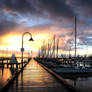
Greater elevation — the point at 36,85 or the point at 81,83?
the point at 36,85

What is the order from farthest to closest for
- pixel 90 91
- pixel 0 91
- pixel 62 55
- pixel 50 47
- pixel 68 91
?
pixel 62 55 < pixel 50 47 < pixel 90 91 < pixel 68 91 < pixel 0 91

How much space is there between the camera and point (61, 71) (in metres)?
38.8

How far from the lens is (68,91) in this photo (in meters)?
11.0

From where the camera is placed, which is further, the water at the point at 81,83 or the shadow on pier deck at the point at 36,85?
the water at the point at 81,83

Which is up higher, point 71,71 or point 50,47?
point 50,47

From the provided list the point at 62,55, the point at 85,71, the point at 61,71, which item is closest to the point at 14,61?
the point at 61,71

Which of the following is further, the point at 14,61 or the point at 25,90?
the point at 14,61

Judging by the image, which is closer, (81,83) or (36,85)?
(36,85)

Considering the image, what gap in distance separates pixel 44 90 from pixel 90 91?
18.3ft

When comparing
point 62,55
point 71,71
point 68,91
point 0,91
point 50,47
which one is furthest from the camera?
point 62,55

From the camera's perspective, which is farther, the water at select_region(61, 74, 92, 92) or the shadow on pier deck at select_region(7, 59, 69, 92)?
the water at select_region(61, 74, 92, 92)

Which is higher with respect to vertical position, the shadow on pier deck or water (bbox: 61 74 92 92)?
the shadow on pier deck

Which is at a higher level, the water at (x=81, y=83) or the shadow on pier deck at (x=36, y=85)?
the shadow on pier deck at (x=36, y=85)

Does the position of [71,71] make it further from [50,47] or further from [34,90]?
[50,47]
